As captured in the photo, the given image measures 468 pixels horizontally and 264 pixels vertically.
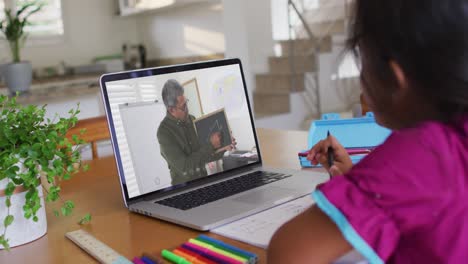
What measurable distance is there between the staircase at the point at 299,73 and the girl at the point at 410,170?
3818 mm

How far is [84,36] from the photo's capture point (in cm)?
470

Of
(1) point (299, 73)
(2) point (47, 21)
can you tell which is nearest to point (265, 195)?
(1) point (299, 73)

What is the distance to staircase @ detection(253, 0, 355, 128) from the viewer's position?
469 cm

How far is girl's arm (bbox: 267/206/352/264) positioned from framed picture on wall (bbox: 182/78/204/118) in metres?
0.57

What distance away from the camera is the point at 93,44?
475 centimetres

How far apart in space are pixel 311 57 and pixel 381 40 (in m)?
4.21

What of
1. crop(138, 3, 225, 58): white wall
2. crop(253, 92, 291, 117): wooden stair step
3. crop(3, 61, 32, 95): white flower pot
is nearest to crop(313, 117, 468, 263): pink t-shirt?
crop(3, 61, 32, 95): white flower pot

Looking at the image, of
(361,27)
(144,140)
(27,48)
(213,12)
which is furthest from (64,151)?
(27,48)

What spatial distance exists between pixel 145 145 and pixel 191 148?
0.11 m

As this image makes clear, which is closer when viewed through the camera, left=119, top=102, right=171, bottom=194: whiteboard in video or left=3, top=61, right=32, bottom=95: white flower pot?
left=119, top=102, right=171, bottom=194: whiteboard in video

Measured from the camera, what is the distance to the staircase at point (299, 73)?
4691mm

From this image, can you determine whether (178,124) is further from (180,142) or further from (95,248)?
(95,248)

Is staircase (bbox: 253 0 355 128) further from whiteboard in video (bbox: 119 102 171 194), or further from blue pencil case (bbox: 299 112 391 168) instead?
whiteboard in video (bbox: 119 102 171 194)

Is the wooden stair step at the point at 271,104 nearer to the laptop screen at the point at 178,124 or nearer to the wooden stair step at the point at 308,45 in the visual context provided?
the wooden stair step at the point at 308,45
